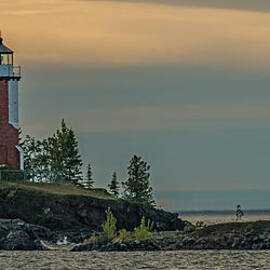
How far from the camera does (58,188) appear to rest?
5128 inches

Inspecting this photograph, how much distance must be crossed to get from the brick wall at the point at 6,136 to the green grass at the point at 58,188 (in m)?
6.34

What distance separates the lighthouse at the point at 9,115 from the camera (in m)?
136

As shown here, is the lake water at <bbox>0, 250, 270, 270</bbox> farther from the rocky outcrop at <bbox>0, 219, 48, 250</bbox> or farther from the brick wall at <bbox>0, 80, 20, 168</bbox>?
the brick wall at <bbox>0, 80, 20, 168</bbox>

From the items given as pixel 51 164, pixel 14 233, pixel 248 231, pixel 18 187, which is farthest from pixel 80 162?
pixel 248 231

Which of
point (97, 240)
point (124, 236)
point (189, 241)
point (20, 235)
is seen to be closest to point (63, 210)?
point (20, 235)

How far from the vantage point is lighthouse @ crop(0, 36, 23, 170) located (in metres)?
136

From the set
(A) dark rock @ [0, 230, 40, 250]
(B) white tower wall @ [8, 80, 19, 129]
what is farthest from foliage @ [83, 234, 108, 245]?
(B) white tower wall @ [8, 80, 19, 129]

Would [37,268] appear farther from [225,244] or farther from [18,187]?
[18,187]

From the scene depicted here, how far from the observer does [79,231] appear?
390ft

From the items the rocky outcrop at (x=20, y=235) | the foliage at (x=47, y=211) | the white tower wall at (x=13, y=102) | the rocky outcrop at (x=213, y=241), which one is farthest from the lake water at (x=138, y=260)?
the white tower wall at (x=13, y=102)

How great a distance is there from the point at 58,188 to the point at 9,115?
37.7 feet

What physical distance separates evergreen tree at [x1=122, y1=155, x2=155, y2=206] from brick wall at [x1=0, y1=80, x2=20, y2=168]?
18743 mm

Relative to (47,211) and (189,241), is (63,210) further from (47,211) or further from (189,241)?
(189,241)

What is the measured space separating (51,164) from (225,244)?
49.6 meters
